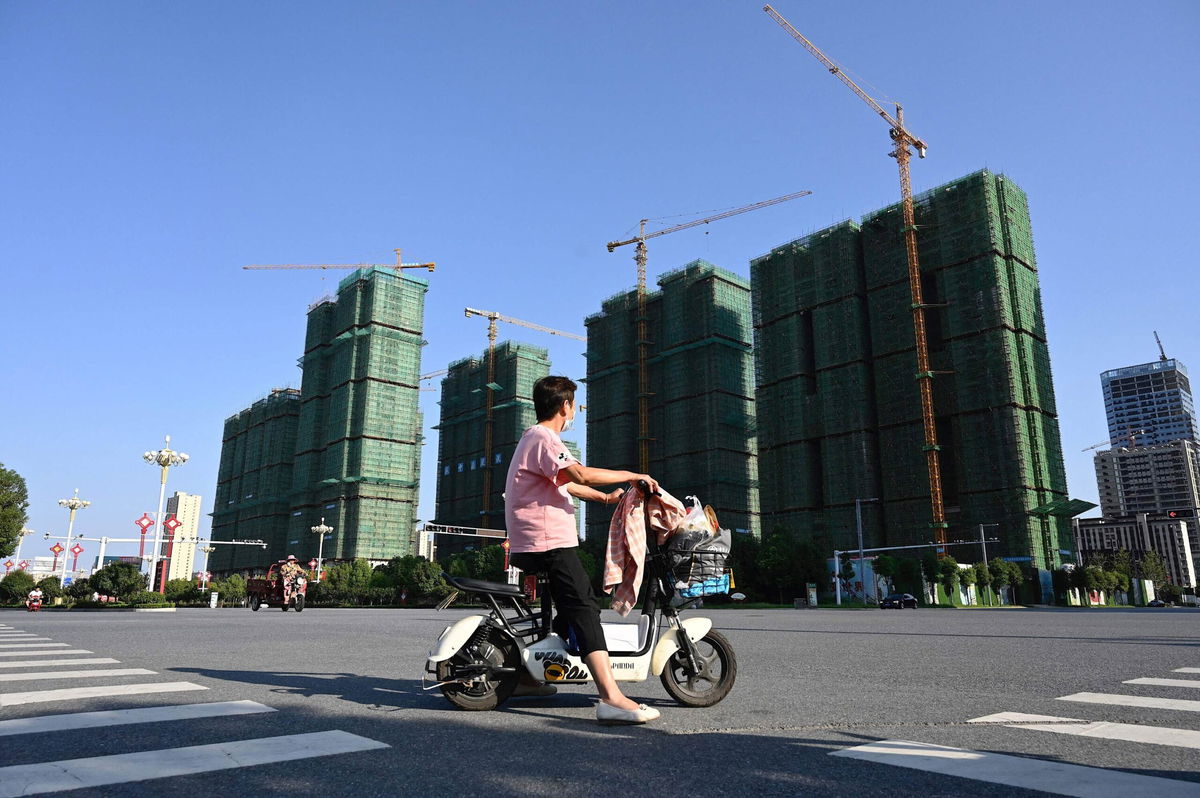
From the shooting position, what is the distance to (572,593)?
477 centimetres

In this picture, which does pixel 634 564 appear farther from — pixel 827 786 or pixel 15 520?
pixel 15 520

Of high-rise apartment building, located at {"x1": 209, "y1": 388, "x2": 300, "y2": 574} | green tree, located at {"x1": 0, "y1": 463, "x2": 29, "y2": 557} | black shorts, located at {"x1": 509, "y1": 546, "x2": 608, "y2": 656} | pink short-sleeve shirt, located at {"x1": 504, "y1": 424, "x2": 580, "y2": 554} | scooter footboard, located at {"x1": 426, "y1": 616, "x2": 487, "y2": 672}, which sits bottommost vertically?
scooter footboard, located at {"x1": 426, "y1": 616, "x2": 487, "y2": 672}

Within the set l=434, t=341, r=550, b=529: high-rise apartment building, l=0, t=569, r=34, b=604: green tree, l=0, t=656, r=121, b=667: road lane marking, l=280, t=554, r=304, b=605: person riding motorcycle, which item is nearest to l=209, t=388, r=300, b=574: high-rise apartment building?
l=434, t=341, r=550, b=529: high-rise apartment building

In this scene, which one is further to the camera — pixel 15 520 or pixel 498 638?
pixel 15 520

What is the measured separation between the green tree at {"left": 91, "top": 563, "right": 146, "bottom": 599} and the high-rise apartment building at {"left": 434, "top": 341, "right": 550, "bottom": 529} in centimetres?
11102

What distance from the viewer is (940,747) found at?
3.83 meters

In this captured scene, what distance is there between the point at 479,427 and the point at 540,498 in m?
169

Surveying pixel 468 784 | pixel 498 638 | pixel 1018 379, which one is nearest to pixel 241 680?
pixel 498 638

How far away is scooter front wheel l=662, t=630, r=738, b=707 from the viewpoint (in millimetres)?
5102

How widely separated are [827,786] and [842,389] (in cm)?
10052

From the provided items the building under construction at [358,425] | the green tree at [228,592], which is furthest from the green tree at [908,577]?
the building under construction at [358,425]

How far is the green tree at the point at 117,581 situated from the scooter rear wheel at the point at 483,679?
151ft

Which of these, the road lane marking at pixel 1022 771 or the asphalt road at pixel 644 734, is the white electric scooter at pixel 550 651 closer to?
the asphalt road at pixel 644 734

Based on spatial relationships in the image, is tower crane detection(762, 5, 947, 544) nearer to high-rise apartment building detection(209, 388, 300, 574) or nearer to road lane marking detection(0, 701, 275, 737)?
road lane marking detection(0, 701, 275, 737)
